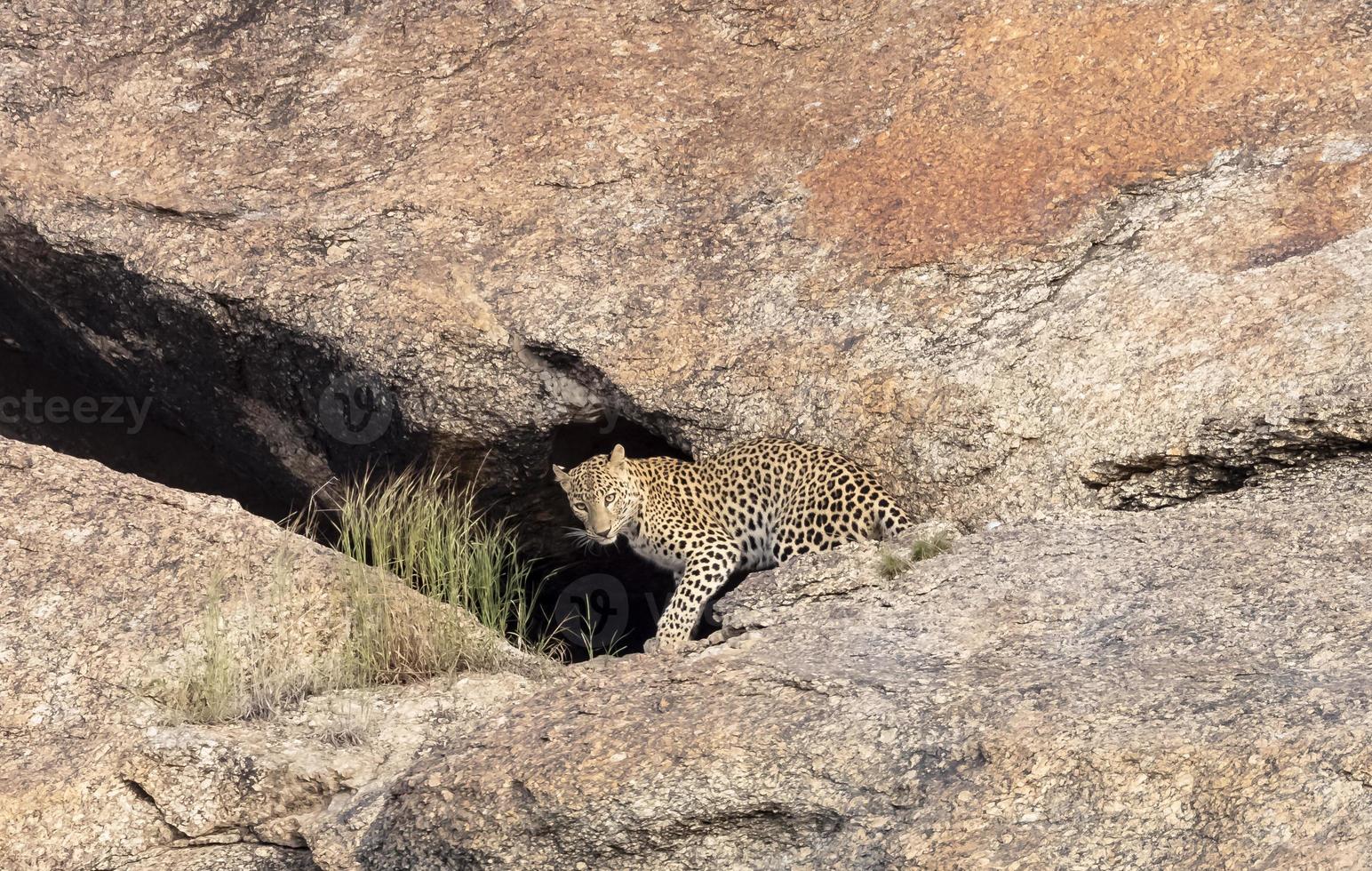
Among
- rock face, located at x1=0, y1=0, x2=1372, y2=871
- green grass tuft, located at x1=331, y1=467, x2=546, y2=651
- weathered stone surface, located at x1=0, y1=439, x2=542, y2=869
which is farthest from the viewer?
green grass tuft, located at x1=331, y1=467, x2=546, y2=651

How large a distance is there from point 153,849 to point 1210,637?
417cm

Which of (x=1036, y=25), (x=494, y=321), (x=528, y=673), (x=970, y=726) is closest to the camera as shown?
(x=970, y=726)

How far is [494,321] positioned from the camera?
343 inches

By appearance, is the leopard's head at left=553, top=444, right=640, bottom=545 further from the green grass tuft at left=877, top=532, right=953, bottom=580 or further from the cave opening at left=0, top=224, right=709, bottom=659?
the green grass tuft at left=877, top=532, right=953, bottom=580

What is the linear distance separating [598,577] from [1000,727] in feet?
16.5

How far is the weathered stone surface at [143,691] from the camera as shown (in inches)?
257

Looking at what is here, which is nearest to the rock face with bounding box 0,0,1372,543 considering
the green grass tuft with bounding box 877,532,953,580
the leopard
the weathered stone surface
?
the leopard

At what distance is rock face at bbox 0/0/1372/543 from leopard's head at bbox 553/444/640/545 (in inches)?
10.9

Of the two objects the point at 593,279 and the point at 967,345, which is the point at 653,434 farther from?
the point at 967,345

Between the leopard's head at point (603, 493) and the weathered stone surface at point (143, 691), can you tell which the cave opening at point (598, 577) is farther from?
the weathered stone surface at point (143, 691)

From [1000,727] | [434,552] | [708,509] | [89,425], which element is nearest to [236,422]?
[89,425]

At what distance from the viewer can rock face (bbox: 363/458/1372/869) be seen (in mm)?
5215

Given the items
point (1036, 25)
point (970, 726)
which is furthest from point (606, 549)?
point (970, 726)

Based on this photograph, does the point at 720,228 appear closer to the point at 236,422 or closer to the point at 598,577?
the point at 598,577
